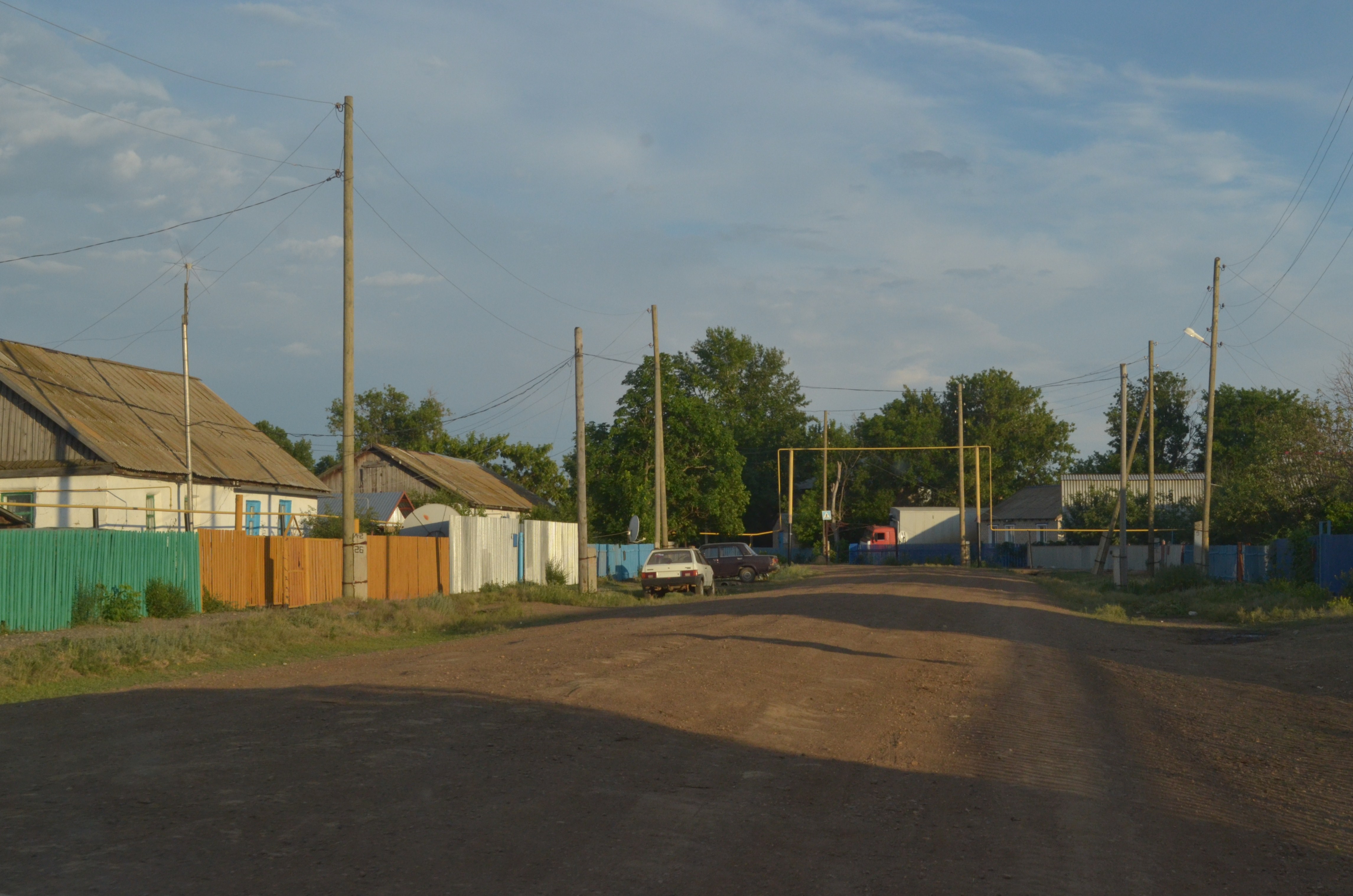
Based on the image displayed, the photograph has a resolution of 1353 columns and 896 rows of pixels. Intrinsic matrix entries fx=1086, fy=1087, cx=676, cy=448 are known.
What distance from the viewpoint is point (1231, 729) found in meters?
9.59

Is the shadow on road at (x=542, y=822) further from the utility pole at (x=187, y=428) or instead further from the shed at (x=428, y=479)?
the shed at (x=428, y=479)

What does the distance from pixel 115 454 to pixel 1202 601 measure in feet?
91.5

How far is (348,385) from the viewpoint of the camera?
23.1 m

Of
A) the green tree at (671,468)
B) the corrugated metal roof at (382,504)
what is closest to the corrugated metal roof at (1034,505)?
the green tree at (671,468)

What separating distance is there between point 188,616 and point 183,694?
461 inches

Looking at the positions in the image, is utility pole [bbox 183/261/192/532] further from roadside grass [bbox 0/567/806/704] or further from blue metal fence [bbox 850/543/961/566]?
blue metal fence [bbox 850/543/961/566]

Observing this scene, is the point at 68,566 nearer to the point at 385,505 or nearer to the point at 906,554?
the point at 385,505

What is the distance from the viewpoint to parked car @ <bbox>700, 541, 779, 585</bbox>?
143ft

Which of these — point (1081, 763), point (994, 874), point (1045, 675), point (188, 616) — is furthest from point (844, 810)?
point (188, 616)

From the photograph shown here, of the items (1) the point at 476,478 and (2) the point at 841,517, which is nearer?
(1) the point at 476,478

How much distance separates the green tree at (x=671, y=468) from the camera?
54375mm

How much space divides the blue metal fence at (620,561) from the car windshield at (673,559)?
10.7m

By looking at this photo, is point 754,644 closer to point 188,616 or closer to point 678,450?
point 188,616

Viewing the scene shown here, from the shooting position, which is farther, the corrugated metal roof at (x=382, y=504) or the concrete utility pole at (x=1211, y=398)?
the corrugated metal roof at (x=382, y=504)
